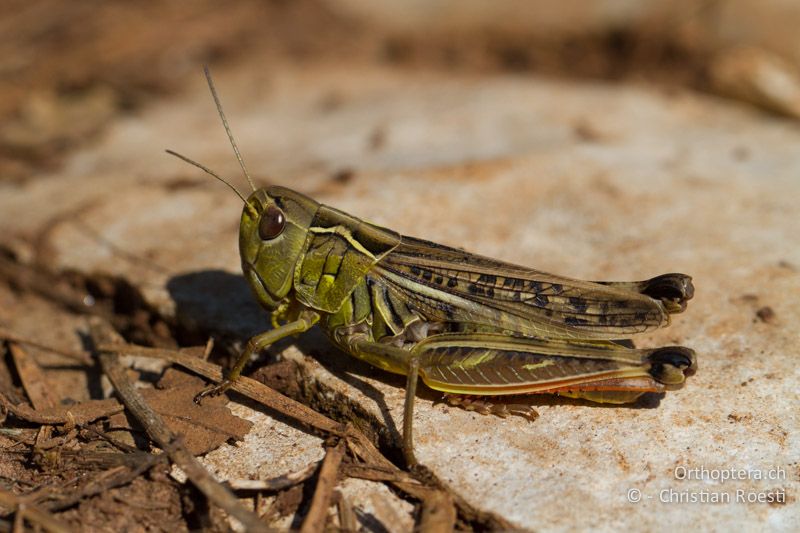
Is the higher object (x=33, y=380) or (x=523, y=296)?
(x=523, y=296)

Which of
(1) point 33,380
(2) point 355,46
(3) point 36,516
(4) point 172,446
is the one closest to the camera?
(3) point 36,516

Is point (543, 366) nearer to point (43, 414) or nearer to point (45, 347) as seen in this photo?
point (43, 414)

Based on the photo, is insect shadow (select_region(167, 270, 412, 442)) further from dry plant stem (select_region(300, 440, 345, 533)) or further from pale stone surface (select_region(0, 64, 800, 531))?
dry plant stem (select_region(300, 440, 345, 533))

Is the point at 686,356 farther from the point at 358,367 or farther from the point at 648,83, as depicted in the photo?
the point at 648,83

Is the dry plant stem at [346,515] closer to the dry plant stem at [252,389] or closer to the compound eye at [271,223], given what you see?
the dry plant stem at [252,389]

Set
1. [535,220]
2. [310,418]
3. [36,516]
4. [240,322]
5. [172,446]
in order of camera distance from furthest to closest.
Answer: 1. [535,220]
2. [240,322]
3. [310,418]
4. [172,446]
5. [36,516]

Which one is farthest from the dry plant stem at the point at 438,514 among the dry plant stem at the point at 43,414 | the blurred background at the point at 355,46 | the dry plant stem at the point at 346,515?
the blurred background at the point at 355,46

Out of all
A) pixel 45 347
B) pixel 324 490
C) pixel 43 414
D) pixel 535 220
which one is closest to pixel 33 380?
pixel 45 347
